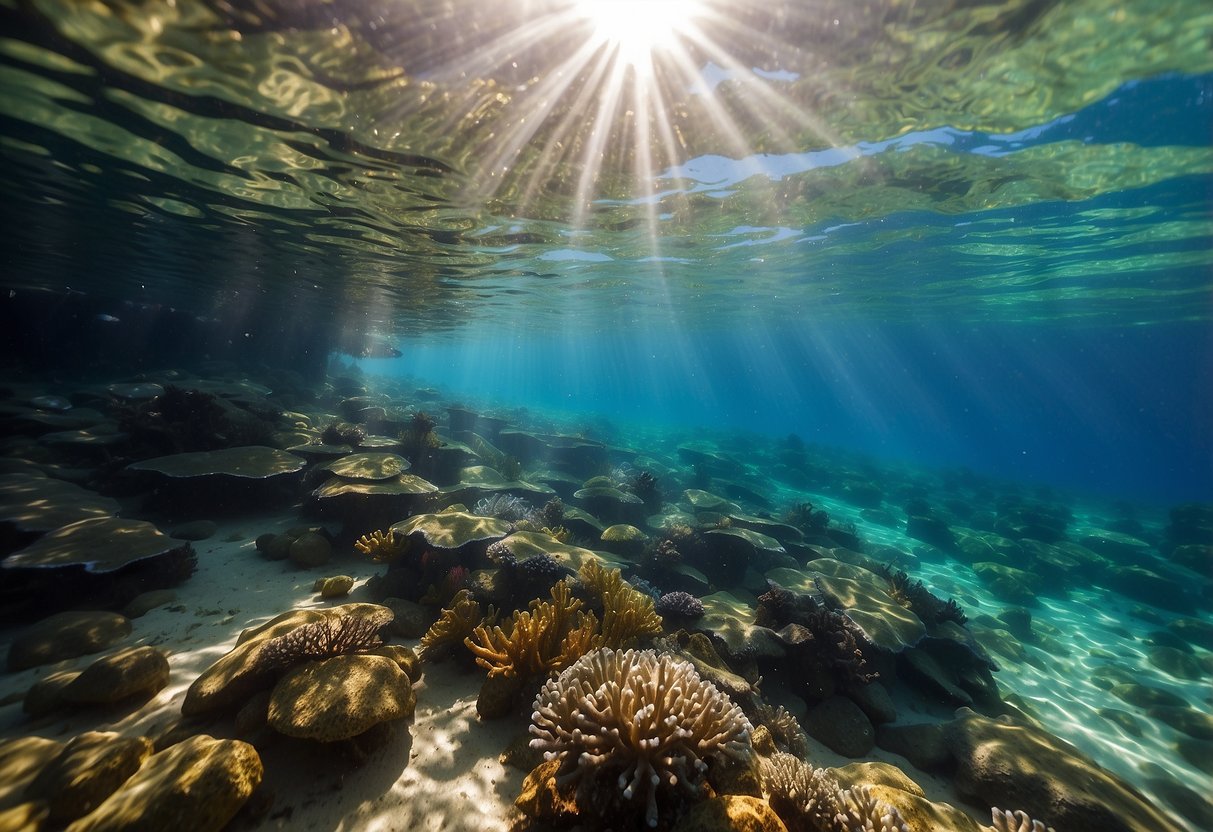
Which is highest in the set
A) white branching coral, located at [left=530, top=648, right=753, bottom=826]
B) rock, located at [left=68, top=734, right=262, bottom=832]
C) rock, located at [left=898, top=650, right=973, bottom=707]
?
white branching coral, located at [left=530, top=648, right=753, bottom=826]

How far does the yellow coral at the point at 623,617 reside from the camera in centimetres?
497

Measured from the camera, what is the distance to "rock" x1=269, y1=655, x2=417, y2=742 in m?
3.19

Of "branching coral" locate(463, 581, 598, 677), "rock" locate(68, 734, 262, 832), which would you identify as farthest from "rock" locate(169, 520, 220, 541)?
"branching coral" locate(463, 581, 598, 677)

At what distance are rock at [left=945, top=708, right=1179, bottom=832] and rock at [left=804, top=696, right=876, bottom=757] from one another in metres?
0.87

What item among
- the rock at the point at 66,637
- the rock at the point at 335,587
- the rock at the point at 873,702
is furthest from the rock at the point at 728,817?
the rock at the point at 66,637

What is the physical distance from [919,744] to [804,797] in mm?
3571

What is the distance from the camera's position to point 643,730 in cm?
280

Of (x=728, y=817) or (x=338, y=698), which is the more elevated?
(x=728, y=817)

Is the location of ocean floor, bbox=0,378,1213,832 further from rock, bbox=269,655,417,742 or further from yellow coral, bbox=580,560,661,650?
yellow coral, bbox=580,560,661,650

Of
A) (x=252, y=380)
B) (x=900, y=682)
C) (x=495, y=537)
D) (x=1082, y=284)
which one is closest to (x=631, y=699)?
(x=495, y=537)

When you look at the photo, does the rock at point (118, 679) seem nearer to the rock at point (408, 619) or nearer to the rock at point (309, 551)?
the rock at point (408, 619)

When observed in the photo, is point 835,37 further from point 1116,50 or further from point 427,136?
point 427,136

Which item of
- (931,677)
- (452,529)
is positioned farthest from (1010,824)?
(452,529)

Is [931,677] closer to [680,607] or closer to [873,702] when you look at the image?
[873,702]
